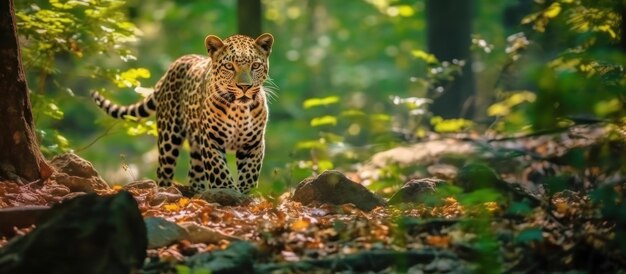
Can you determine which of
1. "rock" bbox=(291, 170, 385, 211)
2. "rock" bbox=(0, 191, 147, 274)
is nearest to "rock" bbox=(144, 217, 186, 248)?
"rock" bbox=(0, 191, 147, 274)

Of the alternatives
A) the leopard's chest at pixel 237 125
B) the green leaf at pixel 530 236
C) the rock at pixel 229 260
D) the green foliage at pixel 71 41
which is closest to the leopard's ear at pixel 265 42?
the leopard's chest at pixel 237 125

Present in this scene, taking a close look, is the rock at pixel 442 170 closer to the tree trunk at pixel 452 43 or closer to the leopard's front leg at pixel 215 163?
the leopard's front leg at pixel 215 163

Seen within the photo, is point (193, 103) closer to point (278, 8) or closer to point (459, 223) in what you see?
point (459, 223)

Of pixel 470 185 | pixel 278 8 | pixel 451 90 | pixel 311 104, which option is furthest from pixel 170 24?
pixel 470 185

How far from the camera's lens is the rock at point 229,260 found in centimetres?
635

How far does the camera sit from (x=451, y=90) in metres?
17.8

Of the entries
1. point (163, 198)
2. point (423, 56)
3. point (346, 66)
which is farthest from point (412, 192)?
point (346, 66)

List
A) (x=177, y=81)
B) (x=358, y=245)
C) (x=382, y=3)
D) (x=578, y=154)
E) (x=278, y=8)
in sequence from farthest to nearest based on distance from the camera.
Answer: (x=278, y=8), (x=382, y=3), (x=177, y=81), (x=358, y=245), (x=578, y=154)

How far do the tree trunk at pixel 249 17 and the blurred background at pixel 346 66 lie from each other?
17 millimetres

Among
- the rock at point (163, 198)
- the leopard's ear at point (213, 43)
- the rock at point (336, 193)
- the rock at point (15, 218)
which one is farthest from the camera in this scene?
the leopard's ear at point (213, 43)

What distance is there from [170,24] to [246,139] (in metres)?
23.6

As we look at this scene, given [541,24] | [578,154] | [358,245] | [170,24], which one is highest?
[170,24]

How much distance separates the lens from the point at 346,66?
130ft

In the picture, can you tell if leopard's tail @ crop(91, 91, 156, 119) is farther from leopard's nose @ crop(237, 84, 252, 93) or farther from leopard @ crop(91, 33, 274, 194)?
leopard's nose @ crop(237, 84, 252, 93)
